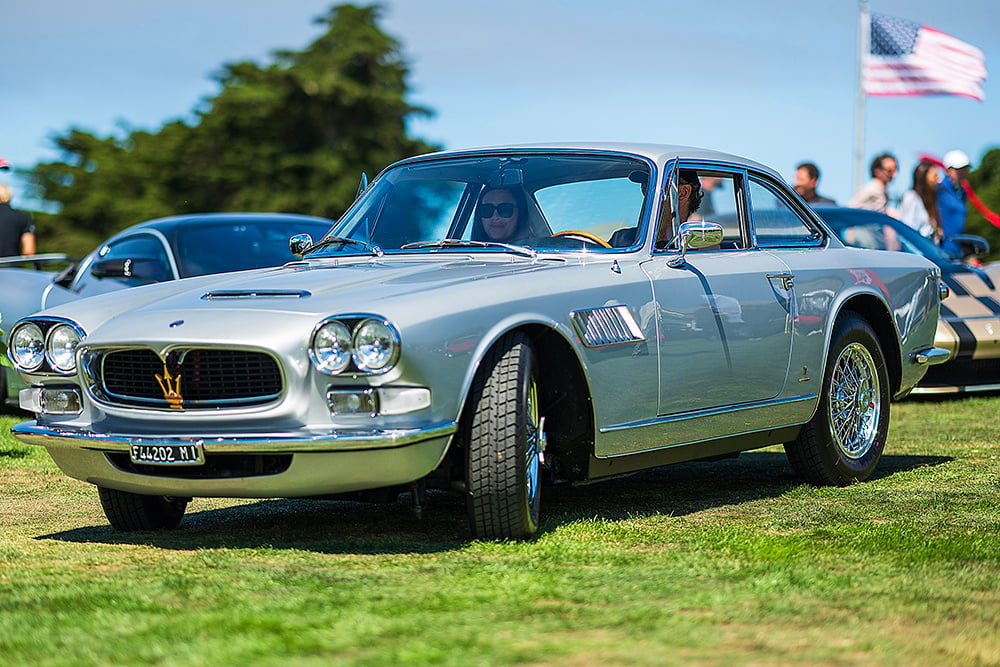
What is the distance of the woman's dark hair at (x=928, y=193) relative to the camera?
13750mm

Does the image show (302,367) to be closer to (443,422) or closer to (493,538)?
(443,422)

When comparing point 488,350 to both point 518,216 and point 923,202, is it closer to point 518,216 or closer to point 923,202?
point 518,216

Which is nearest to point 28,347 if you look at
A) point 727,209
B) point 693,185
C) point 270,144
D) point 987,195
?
Result: point 693,185

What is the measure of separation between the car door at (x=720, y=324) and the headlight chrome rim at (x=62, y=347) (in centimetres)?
217

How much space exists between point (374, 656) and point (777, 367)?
3328mm

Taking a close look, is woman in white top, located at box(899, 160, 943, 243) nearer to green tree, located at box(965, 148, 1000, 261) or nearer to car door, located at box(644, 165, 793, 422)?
car door, located at box(644, 165, 793, 422)

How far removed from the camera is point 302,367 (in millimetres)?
4699

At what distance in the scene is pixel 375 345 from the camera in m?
4.67

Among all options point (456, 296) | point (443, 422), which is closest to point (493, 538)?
point (443, 422)

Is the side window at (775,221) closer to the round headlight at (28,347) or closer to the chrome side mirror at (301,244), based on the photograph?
the chrome side mirror at (301,244)

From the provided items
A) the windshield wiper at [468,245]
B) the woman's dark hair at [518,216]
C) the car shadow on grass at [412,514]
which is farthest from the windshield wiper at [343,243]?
the car shadow on grass at [412,514]

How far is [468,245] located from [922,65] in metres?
17.8

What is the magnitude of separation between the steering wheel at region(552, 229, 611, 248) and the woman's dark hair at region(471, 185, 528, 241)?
159 mm

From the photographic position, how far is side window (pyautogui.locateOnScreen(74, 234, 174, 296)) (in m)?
10.0
